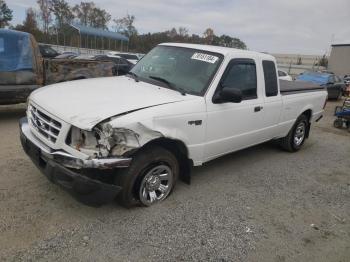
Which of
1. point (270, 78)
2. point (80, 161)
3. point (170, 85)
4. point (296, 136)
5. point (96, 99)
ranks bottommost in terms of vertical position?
point (296, 136)

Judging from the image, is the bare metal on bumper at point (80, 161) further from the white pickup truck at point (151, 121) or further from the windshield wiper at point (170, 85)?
the windshield wiper at point (170, 85)

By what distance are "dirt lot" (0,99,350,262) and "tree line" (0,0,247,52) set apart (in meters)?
39.7

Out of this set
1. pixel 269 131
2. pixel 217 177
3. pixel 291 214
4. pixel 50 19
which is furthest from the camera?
pixel 50 19

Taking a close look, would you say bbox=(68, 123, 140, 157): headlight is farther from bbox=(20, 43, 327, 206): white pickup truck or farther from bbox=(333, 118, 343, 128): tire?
bbox=(333, 118, 343, 128): tire

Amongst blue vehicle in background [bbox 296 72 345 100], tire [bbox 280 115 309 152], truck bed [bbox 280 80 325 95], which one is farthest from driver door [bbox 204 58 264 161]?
blue vehicle in background [bbox 296 72 345 100]

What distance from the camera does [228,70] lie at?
4734 mm

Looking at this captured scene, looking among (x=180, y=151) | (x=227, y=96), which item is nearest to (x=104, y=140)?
(x=180, y=151)

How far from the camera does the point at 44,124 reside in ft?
12.7

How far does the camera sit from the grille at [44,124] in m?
3.68

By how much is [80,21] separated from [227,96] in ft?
198

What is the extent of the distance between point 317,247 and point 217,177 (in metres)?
1.94

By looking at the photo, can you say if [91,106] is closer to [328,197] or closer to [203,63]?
[203,63]

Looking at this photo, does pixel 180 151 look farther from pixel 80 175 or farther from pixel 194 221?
pixel 80 175

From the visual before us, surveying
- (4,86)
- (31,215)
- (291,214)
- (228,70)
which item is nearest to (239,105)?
(228,70)
